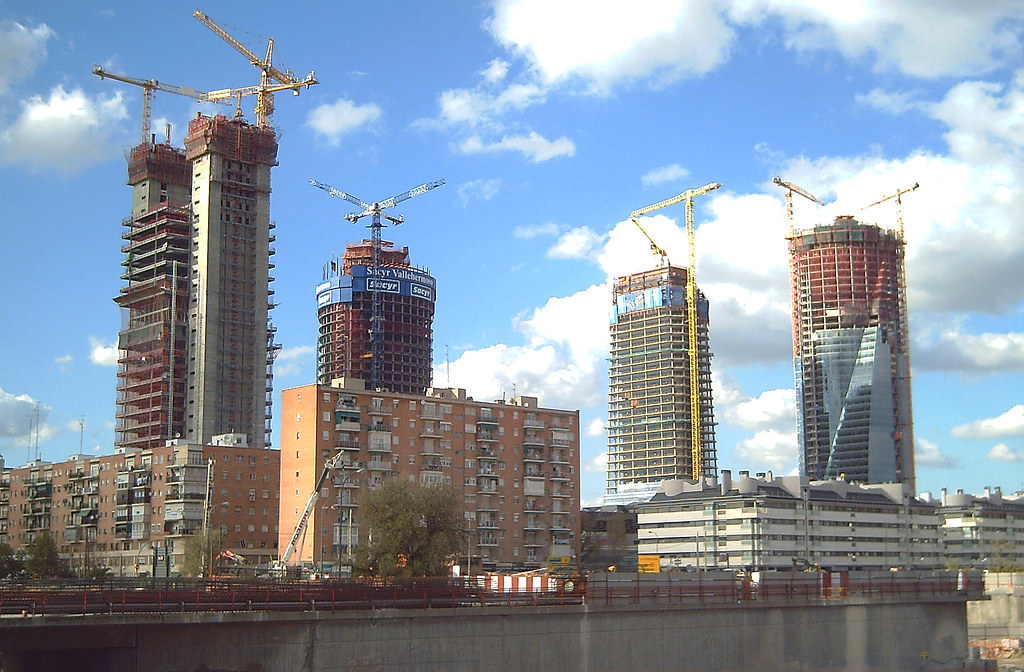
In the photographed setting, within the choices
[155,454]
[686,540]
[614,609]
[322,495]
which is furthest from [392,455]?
[614,609]

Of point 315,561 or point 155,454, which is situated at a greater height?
point 155,454

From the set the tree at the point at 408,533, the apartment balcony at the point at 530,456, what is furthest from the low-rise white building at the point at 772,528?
the tree at the point at 408,533

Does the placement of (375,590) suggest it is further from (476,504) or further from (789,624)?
(476,504)

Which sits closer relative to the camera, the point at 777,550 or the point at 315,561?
the point at 315,561

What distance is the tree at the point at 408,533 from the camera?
10869 cm

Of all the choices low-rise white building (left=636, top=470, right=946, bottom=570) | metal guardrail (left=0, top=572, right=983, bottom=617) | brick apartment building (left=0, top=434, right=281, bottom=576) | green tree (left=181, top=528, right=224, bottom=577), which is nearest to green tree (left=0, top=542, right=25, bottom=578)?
brick apartment building (left=0, top=434, right=281, bottom=576)

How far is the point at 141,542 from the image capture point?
171m

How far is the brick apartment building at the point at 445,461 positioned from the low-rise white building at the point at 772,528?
25.2 metres

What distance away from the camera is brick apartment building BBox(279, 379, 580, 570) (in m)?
145

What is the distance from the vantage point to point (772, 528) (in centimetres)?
17750

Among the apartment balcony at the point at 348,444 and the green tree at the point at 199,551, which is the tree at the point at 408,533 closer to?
the green tree at the point at 199,551

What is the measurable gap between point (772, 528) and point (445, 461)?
5483 centimetres

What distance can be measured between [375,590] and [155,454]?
122278 mm

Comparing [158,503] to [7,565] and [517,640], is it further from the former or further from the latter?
[517,640]
